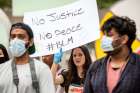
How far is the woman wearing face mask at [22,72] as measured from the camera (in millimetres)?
4633

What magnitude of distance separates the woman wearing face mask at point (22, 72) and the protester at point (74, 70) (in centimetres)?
97

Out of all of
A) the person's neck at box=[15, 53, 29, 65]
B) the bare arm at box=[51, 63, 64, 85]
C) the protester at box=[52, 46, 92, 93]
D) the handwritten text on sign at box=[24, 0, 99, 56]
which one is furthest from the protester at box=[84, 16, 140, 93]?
the handwritten text on sign at box=[24, 0, 99, 56]

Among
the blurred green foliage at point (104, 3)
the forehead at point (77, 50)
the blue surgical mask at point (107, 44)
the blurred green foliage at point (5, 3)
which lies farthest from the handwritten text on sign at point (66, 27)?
the blue surgical mask at point (107, 44)

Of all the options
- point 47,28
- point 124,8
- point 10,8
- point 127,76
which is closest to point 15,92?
point 127,76

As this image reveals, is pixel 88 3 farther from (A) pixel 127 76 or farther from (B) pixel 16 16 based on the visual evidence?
(A) pixel 127 76

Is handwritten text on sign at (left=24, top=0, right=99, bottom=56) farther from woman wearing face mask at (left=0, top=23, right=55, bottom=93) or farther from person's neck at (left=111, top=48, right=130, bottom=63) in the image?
person's neck at (left=111, top=48, right=130, bottom=63)

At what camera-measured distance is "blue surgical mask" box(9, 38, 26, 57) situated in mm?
4786

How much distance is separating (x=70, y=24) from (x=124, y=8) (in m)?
0.66

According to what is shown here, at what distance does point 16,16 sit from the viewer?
6.88 meters

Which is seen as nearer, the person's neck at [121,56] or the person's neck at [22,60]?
the person's neck at [121,56]

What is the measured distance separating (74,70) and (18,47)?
1.14 m

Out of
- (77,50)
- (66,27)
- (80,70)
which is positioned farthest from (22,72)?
(66,27)

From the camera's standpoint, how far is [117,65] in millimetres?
4352

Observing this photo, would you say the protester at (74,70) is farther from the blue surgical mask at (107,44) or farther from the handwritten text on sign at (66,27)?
the blue surgical mask at (107,44)
